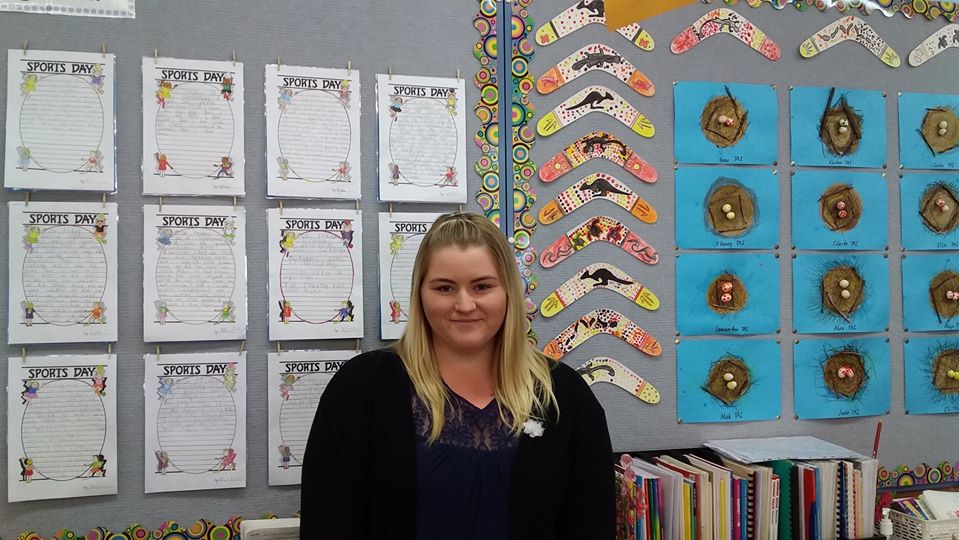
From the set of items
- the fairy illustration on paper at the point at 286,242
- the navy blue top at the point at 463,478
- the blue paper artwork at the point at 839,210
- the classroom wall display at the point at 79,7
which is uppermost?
the classroom wall display at the point at 79,7

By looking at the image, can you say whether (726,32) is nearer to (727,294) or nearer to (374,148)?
(727,294)

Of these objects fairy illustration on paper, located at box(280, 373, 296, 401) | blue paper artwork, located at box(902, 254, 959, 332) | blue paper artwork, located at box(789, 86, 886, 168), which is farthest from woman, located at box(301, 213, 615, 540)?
blue paper artwork, located at box(902, 254, 959, 332)

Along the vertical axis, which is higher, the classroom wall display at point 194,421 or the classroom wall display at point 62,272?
the classroom wall display at point 62,272

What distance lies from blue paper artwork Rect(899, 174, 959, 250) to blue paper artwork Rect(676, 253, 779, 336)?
48cm

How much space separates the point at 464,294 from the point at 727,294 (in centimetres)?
94

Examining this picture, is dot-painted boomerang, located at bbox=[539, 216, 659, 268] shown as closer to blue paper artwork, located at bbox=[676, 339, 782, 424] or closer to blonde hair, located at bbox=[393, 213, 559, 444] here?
blue paper artwork, located at bbox=[676, 339, 782, 424]

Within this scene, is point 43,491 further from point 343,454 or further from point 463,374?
point 463,374

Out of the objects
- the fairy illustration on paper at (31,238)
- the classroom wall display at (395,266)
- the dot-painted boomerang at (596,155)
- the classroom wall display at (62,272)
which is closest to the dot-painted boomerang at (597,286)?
the dot-painted boomerang at (596,155)

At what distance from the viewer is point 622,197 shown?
2018 millimetres

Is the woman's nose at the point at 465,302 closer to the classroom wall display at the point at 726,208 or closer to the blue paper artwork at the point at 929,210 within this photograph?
the classroom wall display at the point at 726,208

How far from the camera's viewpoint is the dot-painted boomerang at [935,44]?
7.32ft

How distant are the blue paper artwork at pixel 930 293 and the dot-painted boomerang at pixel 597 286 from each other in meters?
0.84

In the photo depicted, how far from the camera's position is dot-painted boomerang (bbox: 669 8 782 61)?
207 centimetres

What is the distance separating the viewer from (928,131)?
2230 millimetres
